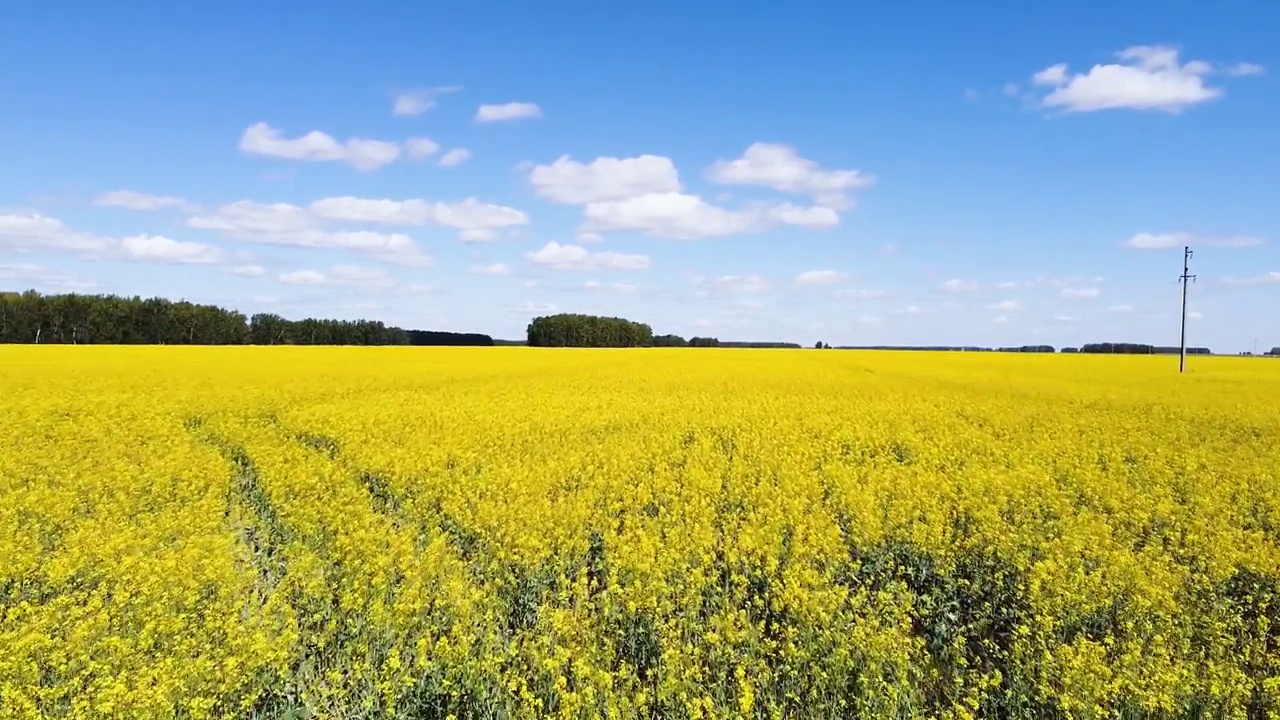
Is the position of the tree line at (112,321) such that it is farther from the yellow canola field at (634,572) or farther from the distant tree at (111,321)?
the yellow canola field at (634,572)

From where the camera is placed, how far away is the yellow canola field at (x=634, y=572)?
17.6 ft

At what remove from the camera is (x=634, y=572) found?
23.2ft

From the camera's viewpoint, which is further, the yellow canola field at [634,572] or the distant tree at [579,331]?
the distant tree at [579,331]

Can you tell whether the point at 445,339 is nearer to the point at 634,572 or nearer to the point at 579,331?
the point at 579,331

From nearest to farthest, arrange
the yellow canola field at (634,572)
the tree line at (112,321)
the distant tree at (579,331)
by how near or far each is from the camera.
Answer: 1. the yellow canola field at (634,572)
2. the tree line at (112,321)
3. the distant tree at (579,331)

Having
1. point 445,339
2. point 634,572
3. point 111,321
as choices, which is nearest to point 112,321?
point 111,321

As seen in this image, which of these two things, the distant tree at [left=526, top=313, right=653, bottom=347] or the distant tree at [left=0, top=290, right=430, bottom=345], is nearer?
the distant tree at [left=0, top=290, right=430, bottom=345]

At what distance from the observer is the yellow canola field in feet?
17.6

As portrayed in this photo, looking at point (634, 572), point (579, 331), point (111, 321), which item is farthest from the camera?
point (579, 331)

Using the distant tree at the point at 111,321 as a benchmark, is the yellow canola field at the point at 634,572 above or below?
below

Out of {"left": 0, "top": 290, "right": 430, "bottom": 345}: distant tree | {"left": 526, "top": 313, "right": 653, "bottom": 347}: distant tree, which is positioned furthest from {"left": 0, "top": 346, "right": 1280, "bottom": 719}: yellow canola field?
{"left": 526, "top": 313, "right": 653, "bottom": 347}: distant tree

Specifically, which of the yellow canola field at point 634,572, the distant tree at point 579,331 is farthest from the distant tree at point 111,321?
the yellow canola field at point 634,572

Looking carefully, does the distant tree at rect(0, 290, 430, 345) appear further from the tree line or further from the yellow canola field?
the yellow canola field

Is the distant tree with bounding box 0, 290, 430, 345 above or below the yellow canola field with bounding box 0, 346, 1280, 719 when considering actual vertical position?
above
